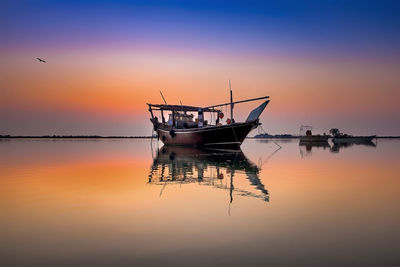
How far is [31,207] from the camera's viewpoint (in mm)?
8000

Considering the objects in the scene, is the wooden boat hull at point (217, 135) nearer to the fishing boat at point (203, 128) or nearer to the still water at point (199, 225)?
the fishing boat at point (203, 128)

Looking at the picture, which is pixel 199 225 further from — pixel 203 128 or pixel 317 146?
pixel 317 146

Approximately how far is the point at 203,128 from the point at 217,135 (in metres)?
1.91

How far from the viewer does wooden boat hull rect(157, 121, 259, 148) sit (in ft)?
119

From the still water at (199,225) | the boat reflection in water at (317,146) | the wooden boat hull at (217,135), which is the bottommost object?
the still water at (199,225)

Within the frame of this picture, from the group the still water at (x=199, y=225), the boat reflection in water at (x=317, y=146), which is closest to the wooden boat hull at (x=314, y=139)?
the boat reflection in water at (x=317, y=146)

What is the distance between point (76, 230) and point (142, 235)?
1289 mm

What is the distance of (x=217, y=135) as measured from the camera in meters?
37.8

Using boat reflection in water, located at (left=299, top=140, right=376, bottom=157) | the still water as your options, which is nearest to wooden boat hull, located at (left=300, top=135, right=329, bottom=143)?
boat reflection in water, located at (left=299, top=140, right=376, bottom=157)

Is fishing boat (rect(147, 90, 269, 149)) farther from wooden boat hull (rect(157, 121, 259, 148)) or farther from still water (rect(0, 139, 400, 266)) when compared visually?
still water (rect(0, 139, 400, 266))

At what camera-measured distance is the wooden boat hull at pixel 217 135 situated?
36.1 m

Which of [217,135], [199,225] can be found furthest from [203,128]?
[199,225]

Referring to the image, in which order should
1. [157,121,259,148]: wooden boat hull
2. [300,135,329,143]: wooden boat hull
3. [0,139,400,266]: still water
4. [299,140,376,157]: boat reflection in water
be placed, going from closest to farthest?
[0,139,400,266]: still water → [157,121,259,148]: wooden boat hull → [299,140,376,157]: boat reflection in water → [300,135,329,143]: wooden boat hull

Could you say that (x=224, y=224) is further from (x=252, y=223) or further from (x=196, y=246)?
(x=196, y=246)
